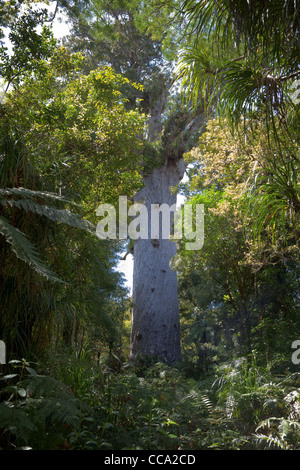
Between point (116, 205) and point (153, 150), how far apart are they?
203 inches

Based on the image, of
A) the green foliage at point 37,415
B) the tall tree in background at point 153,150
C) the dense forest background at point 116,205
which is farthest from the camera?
the tall tree in background at point 153,150

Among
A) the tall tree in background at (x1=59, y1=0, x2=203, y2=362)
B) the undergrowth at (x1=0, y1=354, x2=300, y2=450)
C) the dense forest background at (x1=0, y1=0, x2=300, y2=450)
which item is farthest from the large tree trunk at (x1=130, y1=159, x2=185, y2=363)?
the undergrowth at (x1=0, y1=354, x2=300, y2=450)

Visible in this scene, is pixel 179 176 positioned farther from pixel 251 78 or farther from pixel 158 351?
pixel 251 78

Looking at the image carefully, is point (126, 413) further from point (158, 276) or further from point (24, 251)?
point (158, 276)

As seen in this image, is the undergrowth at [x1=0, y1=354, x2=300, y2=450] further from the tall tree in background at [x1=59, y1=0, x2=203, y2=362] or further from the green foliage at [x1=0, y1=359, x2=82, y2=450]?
the tall tree in background at [x1=59, y1=0, x2=203, y2=362]

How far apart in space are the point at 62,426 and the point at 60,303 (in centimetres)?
109

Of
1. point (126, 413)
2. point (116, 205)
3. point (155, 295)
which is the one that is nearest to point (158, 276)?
point (155, 295)

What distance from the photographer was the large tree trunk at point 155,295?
9.77m

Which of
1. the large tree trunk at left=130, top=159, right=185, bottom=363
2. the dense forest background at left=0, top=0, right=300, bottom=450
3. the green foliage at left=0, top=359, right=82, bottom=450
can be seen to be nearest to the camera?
the green foliage at left=0, top=359, right=82, bottom=450

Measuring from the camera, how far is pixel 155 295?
10.3 metres

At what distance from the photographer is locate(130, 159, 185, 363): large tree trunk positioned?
385 inches

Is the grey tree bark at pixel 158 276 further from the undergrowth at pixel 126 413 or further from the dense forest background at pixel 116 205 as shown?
the undergrowth at pixel 126 413

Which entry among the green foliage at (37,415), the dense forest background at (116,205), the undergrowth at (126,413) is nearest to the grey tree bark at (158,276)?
the dense forest background at (116,205)
